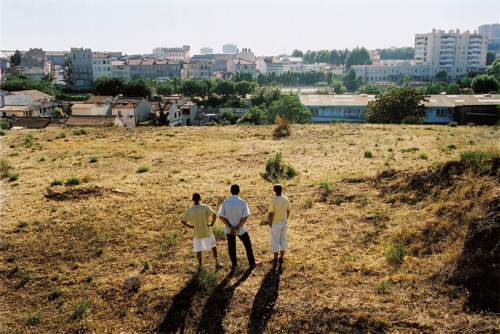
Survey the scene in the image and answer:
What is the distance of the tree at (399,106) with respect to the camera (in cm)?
3609

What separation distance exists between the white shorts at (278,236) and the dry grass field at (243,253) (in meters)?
0.45

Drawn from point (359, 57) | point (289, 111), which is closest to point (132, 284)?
point (289, 111)

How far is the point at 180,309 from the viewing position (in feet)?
23.8

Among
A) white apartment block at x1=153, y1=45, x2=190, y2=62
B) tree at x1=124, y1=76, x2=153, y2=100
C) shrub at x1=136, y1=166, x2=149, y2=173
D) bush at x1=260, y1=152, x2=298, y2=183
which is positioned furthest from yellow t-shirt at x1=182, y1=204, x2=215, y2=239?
white apartment block at x1=153, y1=45, x2=190, y2=62

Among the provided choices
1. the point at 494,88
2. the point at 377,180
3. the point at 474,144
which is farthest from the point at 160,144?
the point at 494,88

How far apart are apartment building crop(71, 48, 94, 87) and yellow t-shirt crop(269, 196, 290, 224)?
109 metres

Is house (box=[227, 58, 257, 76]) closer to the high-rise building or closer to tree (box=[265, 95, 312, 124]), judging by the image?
the high-rise building

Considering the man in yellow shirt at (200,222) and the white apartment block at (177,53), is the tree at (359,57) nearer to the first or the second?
the white apartment block at (177,53)

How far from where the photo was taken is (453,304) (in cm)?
668

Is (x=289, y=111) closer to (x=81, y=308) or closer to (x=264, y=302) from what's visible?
(x=264, y=302)

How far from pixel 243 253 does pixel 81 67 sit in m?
110

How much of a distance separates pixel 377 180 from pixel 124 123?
37707 mm

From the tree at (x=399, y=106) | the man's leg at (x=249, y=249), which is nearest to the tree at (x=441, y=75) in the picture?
the tree at (x=399, y=106)

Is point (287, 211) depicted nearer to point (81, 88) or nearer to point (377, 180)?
point (377, 180)
